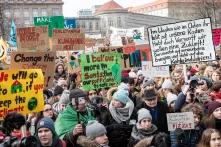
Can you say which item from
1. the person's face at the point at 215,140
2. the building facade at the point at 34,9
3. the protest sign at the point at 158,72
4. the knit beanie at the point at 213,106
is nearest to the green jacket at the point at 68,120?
Answer: the knit beanie at the point at 213,106

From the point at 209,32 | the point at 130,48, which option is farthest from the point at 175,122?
the point at 130,48

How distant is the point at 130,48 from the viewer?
14195 millimetres

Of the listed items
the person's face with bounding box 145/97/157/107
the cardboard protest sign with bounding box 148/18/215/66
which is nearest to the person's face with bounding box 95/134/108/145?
the person's face with bounding box 145/97/157/107

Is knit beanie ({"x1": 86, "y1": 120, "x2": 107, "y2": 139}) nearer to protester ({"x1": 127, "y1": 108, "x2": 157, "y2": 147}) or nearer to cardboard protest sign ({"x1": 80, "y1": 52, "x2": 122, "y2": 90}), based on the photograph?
protester ({"x1": 127, "y1": 108, "x2": 157, "y2": 147})

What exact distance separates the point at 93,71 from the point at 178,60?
1.90 meters

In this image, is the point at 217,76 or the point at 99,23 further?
the point at 99,23

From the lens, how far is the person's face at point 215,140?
5219mm

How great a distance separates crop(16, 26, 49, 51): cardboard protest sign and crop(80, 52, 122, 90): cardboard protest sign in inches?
126

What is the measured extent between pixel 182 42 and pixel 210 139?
2.68 metres

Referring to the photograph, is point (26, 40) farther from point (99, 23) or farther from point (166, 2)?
point (166, 2)

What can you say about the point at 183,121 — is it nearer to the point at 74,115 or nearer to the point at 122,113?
the point at 122,113

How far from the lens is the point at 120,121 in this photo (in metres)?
6.52

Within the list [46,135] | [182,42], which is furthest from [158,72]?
[46,135]

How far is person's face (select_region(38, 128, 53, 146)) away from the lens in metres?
5.24
